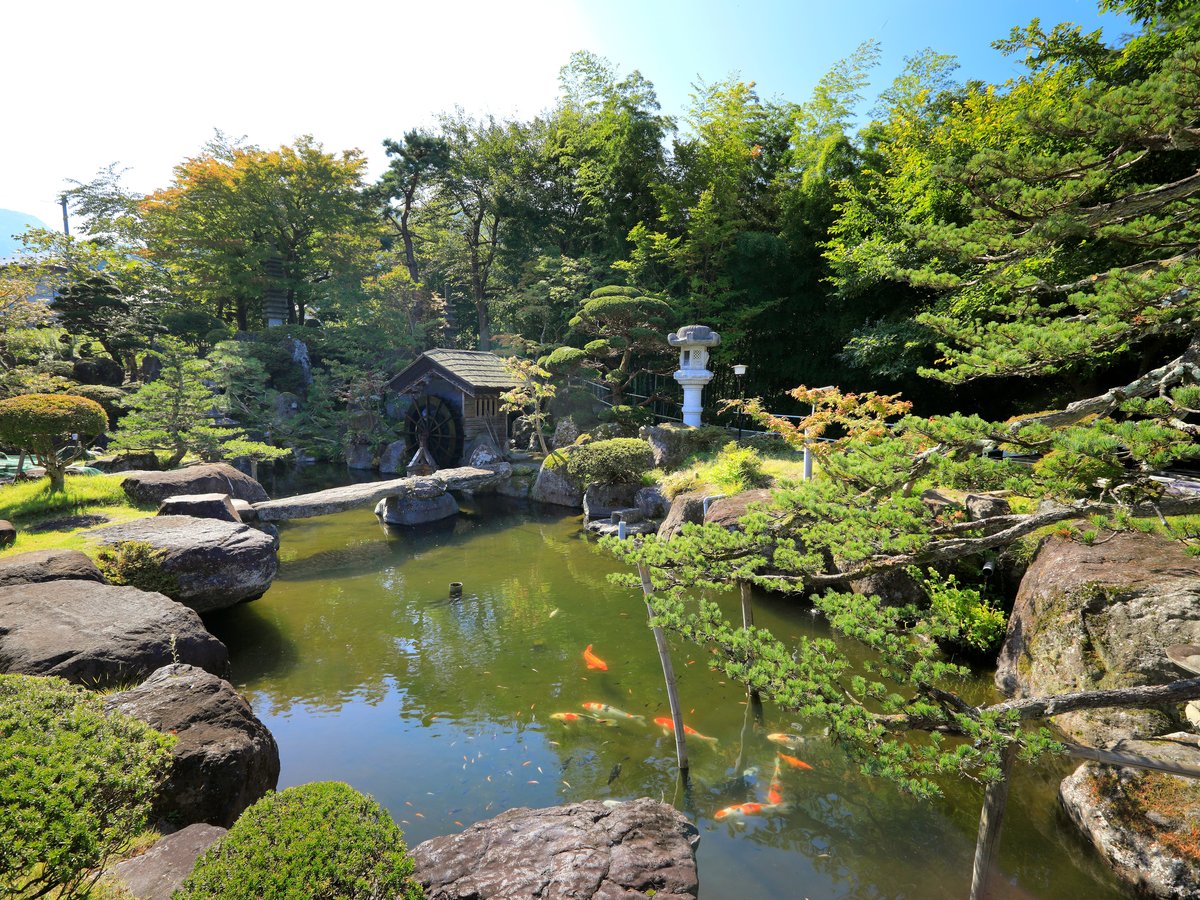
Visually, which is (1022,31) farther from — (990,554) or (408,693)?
(408,693)

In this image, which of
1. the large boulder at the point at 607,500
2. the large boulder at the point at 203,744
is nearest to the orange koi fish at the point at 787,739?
the large boulder at the point at 203,744

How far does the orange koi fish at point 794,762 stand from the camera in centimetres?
488

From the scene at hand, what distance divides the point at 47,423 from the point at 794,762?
431 inches

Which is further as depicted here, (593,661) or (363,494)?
(363,494)

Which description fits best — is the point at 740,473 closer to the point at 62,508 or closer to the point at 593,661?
the point at 593,661

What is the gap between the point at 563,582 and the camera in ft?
31.0

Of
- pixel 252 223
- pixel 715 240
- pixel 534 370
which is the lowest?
pixel 534 370

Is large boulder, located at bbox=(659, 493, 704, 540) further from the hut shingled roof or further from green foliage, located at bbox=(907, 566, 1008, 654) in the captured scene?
the hut shingled roof

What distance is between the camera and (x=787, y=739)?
17.1ft

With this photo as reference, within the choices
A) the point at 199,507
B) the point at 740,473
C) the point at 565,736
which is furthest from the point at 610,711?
the point at 199,507

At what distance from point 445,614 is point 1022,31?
11.3 m

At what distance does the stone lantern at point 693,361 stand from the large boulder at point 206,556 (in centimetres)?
911

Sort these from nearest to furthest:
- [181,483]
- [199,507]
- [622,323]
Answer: [199,507], [181,483], [622,323]

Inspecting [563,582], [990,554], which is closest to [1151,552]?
[990,554]
